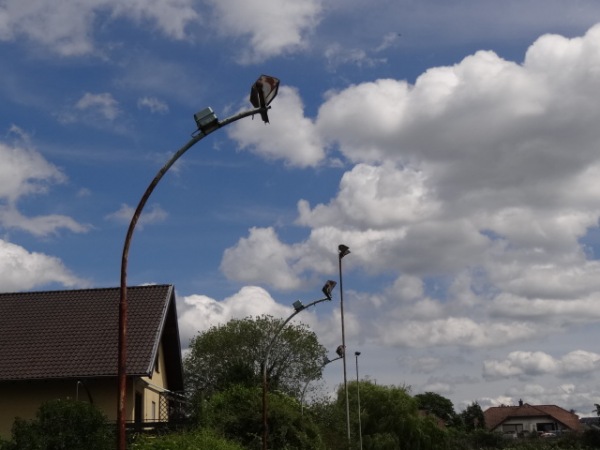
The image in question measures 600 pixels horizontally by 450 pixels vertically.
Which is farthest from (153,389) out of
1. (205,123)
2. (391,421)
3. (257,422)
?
(391,421)

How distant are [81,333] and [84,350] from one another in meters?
1.46

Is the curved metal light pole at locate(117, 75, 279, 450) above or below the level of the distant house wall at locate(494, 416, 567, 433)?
above

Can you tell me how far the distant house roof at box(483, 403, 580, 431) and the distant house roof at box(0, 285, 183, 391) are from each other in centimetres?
10235

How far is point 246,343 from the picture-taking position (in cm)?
6084

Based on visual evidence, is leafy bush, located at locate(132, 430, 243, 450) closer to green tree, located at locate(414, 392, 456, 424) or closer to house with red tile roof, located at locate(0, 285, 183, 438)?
house with red tile roof, located at locate(0, 285, 183, 438)

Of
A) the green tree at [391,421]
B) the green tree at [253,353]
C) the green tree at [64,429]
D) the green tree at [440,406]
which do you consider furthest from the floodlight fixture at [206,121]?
the green tree at [440,406]

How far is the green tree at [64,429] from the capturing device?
1816 cm

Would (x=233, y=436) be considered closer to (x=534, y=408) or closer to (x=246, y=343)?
(x=246, y=343)

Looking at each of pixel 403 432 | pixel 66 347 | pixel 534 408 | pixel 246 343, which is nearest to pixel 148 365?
pixel 66 347

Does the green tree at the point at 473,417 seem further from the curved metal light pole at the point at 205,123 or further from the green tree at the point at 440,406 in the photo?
the curved metal light pole at the point at 205,123

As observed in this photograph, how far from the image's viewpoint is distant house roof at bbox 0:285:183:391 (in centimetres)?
2772

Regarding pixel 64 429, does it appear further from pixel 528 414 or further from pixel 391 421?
pixel 528 414

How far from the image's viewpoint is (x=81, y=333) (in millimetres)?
30109

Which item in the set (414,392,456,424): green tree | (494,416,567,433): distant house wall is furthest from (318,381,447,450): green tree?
(494,416,567,433): distant house wall
